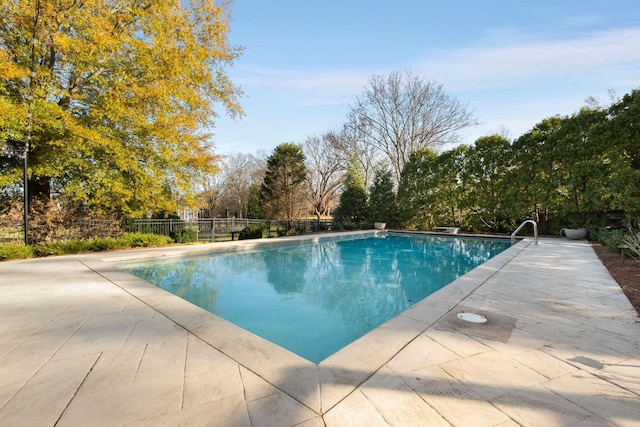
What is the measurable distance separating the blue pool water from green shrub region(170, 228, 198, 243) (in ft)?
8.87

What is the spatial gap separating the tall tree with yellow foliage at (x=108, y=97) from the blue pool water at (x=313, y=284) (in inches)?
170

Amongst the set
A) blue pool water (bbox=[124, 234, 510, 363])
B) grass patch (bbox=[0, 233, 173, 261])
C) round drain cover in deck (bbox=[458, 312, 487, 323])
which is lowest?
blue pool water (bbox=[124, 234, 510, 363])

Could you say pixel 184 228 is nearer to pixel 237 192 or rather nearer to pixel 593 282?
pixel 593 282

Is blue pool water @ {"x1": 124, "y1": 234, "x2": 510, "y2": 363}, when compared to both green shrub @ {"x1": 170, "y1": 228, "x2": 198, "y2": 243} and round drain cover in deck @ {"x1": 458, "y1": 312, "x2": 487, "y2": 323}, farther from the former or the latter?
green shrub @ {"x1": 170, "y1": 228, "x2": 198, "y2": 243}

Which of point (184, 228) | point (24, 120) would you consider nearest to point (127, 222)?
point (184, 228)

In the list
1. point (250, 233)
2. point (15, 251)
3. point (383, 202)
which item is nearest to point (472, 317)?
point (15, 251)

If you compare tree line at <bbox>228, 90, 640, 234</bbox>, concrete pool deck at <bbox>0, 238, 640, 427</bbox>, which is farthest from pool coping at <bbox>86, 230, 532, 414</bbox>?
tree line at <bbox>228, 90, 640, 234</bbox>

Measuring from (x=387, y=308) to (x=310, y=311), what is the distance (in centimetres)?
129

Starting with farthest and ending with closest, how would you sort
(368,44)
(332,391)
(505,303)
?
(368,44), (505,303), (332,391)

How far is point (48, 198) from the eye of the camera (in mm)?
9844

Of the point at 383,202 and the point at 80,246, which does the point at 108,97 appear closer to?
the point at 80,246

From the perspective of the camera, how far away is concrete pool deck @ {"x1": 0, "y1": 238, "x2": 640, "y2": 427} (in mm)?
1602

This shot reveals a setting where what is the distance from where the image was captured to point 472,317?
3.14m

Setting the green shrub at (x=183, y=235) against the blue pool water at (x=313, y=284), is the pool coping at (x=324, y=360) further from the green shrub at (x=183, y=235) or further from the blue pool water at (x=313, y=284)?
the green shrub at (x=183, y=235)
